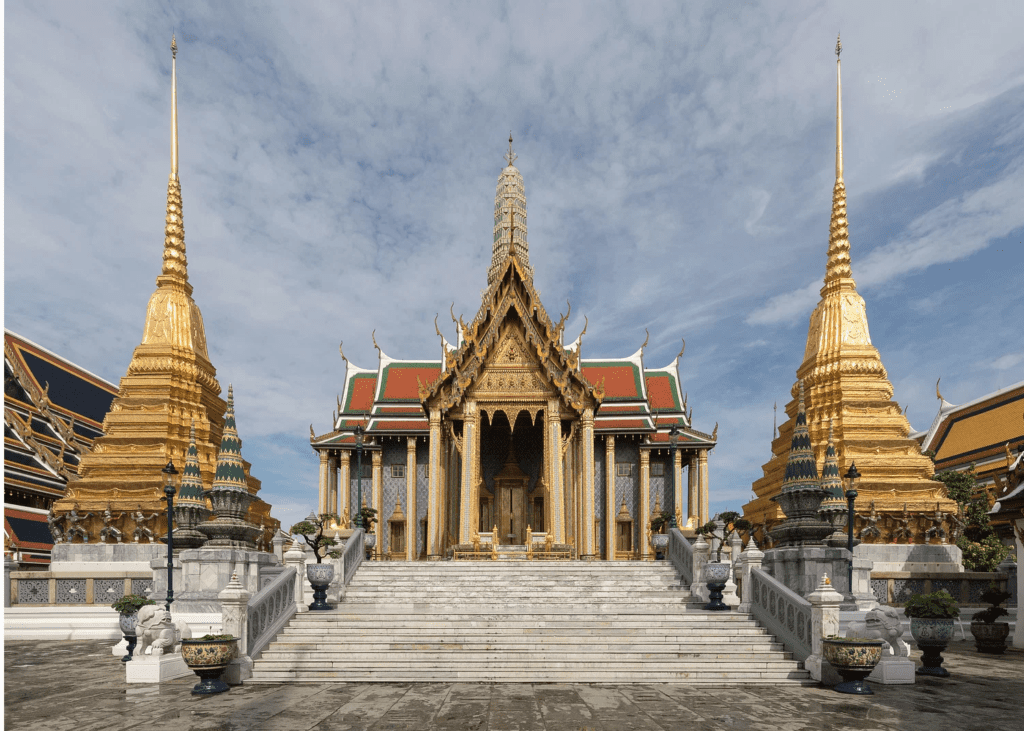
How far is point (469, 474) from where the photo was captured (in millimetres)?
24156

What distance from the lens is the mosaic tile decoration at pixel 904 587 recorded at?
64.3 feet

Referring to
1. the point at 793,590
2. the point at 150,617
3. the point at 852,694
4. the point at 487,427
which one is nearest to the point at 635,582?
the point at 793,590

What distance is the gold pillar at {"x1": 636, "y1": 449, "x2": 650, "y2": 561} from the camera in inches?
1149

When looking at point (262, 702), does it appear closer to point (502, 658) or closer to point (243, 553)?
point (502, 658)

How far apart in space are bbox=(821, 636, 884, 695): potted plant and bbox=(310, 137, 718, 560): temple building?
32.6 feet

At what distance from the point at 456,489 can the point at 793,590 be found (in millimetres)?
15732

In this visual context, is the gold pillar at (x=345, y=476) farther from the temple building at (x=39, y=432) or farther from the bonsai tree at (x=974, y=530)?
the bonsai tree at (x=974, y=530)

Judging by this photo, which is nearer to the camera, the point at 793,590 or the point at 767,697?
the point at 767,697

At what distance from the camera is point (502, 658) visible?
39.3 ft

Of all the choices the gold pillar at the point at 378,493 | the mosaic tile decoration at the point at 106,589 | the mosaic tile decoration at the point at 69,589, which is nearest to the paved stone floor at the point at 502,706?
the mosaic tile decoration at the point at 106,589

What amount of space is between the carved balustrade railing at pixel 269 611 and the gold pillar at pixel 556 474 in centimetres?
1099

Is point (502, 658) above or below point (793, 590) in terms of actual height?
below

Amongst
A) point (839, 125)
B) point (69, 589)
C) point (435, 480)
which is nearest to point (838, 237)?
point (839, 125)

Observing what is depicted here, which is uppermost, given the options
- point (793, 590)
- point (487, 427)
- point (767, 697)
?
point (487, 427)
